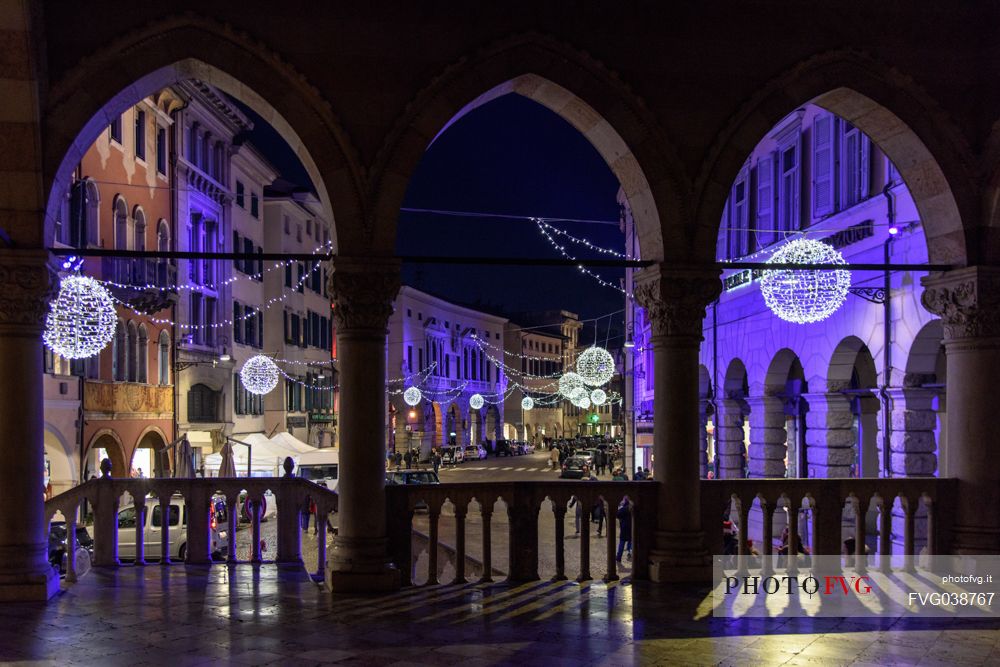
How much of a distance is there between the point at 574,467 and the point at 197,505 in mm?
29185

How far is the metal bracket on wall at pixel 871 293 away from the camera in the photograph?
54.1 ft

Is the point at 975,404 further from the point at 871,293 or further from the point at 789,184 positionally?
the point at 789,184

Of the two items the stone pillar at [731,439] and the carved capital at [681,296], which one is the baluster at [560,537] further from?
the stone pillar at [731,439]

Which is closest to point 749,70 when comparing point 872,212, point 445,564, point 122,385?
point 872,212

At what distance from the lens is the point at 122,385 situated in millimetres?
26375

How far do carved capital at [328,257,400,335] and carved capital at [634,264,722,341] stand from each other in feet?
7.95

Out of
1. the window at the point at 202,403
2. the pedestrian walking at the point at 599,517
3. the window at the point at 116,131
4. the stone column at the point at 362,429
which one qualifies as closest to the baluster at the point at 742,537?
the stone column at the point at 362,429

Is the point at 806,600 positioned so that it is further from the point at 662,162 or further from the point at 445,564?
the point at 445,564

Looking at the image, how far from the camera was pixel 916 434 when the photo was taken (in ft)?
52.0

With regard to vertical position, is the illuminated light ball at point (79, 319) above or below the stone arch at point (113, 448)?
above

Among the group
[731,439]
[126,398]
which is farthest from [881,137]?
[126,398]

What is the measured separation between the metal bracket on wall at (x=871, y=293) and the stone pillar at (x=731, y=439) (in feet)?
25.6

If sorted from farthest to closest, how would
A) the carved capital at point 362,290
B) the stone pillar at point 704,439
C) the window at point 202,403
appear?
the window at point 202,403 < the stone pillar at point 704,439 < the carved capital at point 362,290

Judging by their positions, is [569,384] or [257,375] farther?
[569,384]
